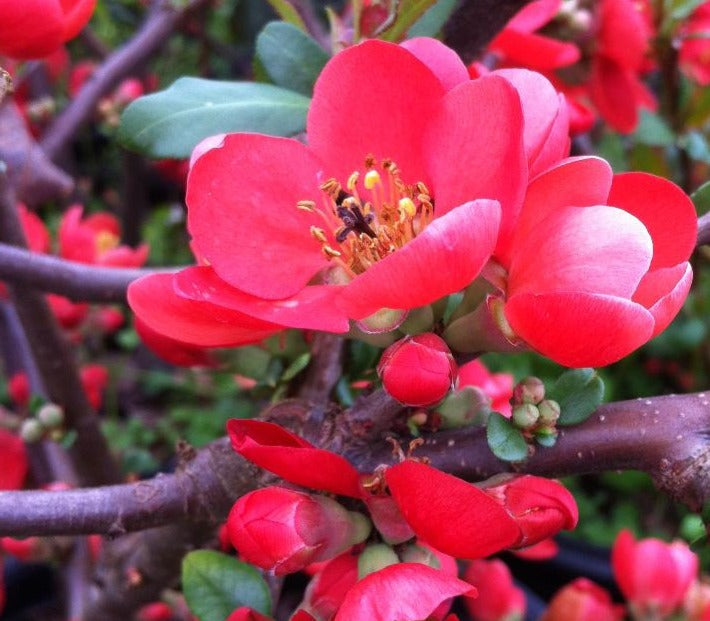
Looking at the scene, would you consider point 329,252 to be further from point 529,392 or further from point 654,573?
point 654,573

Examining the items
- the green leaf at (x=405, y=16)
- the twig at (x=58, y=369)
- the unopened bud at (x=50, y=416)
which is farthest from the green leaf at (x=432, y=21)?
the unopened bud at (x=50, y=416)

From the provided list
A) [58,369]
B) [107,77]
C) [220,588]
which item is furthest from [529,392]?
[107,77]

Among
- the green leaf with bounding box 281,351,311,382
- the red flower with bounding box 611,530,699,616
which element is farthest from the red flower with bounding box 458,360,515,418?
the red flower with bounding box 611,530,699,616

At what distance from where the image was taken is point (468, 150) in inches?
14.8

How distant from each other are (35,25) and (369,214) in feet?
0.79

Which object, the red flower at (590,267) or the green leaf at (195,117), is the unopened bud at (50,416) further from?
the red flower at (590,267)

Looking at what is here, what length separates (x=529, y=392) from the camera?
16.6 inches

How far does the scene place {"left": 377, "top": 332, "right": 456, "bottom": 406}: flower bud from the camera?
0.37m

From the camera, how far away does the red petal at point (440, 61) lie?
407 millimetres

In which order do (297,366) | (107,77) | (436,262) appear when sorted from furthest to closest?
(107,77) < (297,366) < (436,262)

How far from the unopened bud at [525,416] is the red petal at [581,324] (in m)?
0.06

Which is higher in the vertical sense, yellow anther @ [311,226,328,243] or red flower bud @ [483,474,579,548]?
yellow anther @ [311,226,328,243]

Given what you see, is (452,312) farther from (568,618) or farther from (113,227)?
(113,227)

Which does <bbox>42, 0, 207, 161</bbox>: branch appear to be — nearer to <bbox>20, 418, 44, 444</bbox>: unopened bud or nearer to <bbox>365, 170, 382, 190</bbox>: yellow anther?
<bbox>20, 418, 44, 444</bbox>: unopened bud
